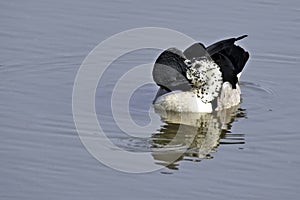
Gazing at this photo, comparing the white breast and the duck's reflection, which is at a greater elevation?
the white breast

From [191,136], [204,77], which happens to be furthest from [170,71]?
[191,136]

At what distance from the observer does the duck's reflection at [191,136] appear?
10859 millimetres

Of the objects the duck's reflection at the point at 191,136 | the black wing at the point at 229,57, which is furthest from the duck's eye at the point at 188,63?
the duck's reflection at the point at 191,136

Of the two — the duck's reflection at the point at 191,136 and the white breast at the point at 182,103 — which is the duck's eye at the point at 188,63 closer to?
the white breast at the point at 182,103

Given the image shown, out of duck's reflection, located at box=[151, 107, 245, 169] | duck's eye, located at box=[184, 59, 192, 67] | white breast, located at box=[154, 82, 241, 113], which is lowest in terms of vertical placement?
duck's reflection, located at box=[151, 107, 245, 169]

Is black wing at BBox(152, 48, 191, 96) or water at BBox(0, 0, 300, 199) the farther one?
black wing at BBox(152, 48, 191, 96)

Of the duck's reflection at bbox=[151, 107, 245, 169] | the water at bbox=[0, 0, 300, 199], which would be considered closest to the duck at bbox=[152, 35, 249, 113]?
the duck's reflection at bbox=[151, 107, 245, 169]

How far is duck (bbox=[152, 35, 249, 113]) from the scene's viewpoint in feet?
42.0

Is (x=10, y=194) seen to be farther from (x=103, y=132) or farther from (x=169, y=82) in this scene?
(x=169, y=82)

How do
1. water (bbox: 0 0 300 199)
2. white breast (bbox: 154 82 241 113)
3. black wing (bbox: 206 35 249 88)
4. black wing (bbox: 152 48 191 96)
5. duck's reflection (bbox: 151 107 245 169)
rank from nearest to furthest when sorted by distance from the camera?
water (bbox: 0 0 300 199)
duck's reflection (bbox: 151 107 245 169)
white breast (bbox: 154 82 241 113)
black wing (bbox: 152 48 191 96)
black wing (bbox: 206 35 249 88)

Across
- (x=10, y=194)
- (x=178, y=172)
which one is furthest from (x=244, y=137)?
(x=10, y=194)

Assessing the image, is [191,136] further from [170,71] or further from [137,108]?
[170,71]

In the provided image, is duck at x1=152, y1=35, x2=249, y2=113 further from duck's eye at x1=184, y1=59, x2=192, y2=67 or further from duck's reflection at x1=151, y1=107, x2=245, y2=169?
duck's reflection at x1=151, y1=107, x2=245, y2=169

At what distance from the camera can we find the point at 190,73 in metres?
12.8
